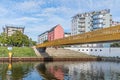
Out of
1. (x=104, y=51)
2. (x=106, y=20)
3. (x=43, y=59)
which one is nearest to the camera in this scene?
(x=43, y=59)

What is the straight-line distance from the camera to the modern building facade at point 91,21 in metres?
173

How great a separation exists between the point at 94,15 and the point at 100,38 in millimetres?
138453

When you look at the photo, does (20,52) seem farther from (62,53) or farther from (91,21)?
(91,21)

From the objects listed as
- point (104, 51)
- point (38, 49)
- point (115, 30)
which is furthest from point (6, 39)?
point (115, 30)

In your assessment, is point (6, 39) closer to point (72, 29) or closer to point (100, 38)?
point (72, 29)

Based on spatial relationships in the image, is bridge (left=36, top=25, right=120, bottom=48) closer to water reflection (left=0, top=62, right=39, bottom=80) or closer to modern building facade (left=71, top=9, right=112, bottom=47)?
water reflection (left=0, top=62, right=39, bottom=80)

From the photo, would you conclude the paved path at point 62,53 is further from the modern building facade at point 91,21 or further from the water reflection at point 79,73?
the modern building facade at point 91,21

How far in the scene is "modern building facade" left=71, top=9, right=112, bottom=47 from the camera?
172625 mm

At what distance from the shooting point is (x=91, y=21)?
590 ft

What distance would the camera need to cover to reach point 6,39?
14538 cm

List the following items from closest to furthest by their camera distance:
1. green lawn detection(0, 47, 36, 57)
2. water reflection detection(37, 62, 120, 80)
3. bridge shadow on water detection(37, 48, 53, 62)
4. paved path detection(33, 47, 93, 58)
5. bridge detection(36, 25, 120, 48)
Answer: bridge detection(36, 25, 120, 48) → water reflection detection(37, 62, 120, 80) → bridge shadow on water detection(37, 48, 53, 62) → green lawn detection(0, 47, 36, 57) → paved path detection(33, 47, 93, 58)

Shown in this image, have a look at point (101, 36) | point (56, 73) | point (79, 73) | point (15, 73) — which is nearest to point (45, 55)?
point (56, 73)

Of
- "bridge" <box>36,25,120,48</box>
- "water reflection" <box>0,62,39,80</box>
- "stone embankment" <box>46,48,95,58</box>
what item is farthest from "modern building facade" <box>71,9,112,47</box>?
"bridge" <box>36,25,120,48</box>

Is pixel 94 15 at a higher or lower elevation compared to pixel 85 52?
higher
